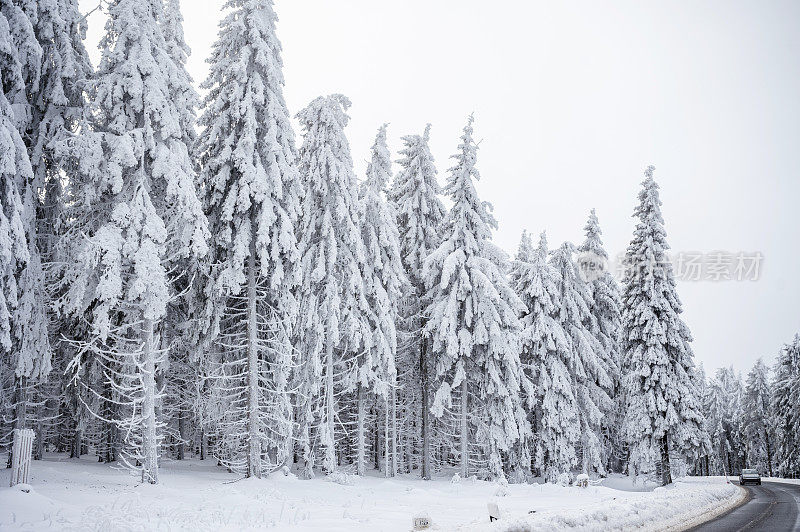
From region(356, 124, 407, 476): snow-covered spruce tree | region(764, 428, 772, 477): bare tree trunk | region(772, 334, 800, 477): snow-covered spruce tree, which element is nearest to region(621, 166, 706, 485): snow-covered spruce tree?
region(356, 124, 407, 476): snow-covered spruce tree

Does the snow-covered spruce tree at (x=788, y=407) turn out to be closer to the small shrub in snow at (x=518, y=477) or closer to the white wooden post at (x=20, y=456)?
the small shrub in snow at (x=518, y=477)

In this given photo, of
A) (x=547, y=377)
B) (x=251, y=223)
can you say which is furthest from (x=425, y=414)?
(x=251, y=223)

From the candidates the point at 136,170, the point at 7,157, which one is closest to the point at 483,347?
the point at 136,170

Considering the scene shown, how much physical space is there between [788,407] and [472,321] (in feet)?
131

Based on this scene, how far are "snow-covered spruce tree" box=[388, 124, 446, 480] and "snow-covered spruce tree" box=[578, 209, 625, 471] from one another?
1263 cm

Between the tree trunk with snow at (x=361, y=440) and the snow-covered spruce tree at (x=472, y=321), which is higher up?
the snow-covered spruce tree at (x=472, y=321)

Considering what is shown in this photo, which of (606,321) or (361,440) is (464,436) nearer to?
(361,440)

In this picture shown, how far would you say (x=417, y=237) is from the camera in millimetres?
32156

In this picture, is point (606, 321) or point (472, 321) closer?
point (472, 321)

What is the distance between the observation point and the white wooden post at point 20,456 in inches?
533

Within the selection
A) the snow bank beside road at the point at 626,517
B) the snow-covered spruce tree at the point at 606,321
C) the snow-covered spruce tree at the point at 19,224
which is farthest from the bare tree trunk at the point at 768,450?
the snow-covered spruce tree at the point at 19,224

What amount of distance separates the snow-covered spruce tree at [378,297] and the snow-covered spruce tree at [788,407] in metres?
40.7

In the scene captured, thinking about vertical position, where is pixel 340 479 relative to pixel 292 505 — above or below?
below

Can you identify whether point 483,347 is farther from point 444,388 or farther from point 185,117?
point 185,117
